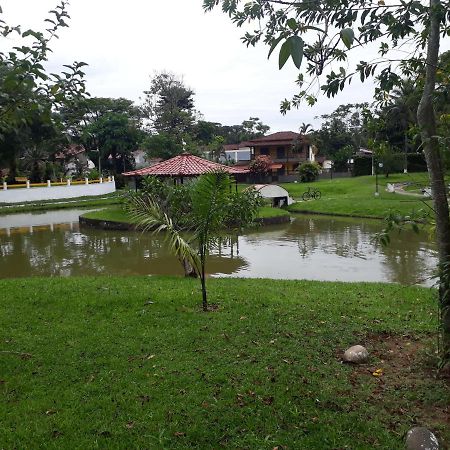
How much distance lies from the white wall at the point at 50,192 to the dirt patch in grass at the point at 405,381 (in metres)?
29.4

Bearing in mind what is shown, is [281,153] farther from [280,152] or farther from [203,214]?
[203,214]

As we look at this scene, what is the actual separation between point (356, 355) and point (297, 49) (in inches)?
134

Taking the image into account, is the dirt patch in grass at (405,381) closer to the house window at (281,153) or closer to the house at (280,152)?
the house at (280,152)

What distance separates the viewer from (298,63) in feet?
3.97

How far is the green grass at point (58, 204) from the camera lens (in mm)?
26772

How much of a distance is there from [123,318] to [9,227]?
16.9 meters

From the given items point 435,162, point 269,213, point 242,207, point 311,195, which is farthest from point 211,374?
point 311,195

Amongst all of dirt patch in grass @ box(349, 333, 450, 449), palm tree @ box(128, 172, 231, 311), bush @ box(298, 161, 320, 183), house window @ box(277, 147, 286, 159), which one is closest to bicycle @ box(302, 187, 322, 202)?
bush @ box(298, 161, 320, 183)

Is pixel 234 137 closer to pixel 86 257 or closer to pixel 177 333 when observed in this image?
pixel 86 257

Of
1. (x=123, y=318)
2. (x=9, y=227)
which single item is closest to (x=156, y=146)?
(x=9, y=227)

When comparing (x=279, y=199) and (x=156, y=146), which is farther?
(x=156, y=146)

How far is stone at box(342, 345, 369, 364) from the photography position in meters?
4.05

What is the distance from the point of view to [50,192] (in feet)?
103

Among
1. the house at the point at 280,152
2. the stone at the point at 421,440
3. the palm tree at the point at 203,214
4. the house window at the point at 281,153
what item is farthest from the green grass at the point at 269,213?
the house window at the point at 281,153
